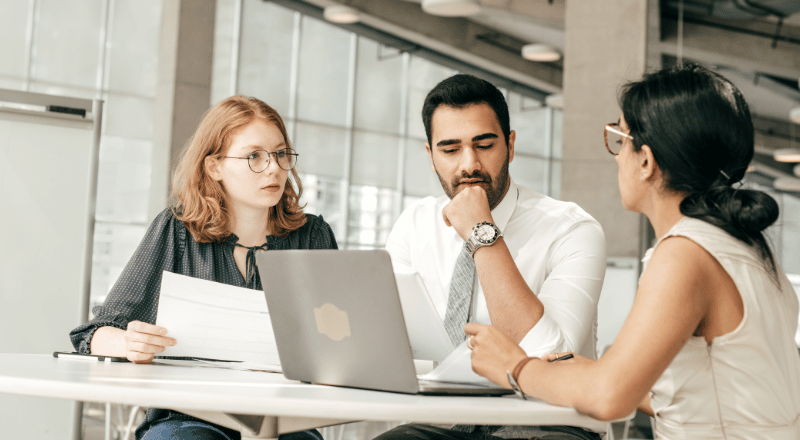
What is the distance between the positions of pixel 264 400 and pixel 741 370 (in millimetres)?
809

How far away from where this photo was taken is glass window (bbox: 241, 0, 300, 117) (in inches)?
481

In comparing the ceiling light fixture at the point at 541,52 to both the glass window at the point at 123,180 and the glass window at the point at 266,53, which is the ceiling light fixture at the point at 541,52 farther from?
the glass window at the point at 123,180

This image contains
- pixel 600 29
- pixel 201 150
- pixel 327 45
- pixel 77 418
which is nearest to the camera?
pixel 201 150

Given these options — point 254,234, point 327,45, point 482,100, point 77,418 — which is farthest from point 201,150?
point 327,45

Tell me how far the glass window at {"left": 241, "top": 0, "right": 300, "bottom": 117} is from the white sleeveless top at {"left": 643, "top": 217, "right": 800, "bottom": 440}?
1133 cm

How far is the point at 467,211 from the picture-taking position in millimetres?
1769

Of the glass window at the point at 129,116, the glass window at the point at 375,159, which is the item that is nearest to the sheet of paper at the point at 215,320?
the glass window at the point at 129,116

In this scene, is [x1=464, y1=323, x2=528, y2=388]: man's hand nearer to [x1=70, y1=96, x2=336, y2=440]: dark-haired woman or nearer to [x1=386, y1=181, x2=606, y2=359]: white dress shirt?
[x1=386, y1=181, x2=606, y2=359]: white dress shirt

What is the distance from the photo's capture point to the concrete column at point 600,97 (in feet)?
16.6

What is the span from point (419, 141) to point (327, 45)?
8.21 ft

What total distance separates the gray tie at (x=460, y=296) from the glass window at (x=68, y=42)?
34.0 ft

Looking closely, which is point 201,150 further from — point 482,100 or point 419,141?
point 419,141

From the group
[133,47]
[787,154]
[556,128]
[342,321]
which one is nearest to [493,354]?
[342,321]

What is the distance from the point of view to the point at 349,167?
1305 centimetres
